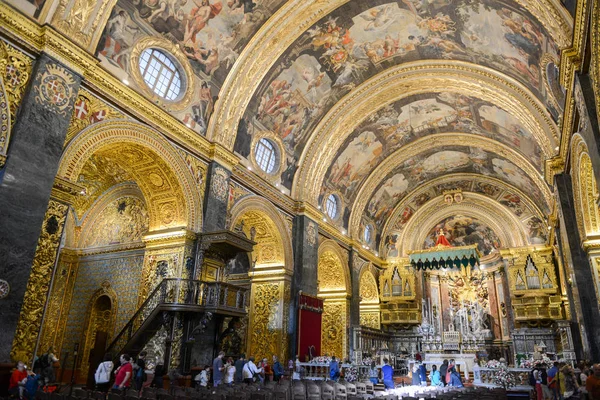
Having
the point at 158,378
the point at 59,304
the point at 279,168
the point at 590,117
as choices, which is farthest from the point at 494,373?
the point at 59,304

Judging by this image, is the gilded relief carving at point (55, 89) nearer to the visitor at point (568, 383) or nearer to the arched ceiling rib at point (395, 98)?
the arched ceiling rib at point (395, 98)

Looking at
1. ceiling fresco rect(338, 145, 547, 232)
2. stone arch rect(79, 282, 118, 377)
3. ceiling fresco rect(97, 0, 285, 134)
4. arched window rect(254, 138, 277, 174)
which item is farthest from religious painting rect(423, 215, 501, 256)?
stone arch rect(79, 282, 118, 377)

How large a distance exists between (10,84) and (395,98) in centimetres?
1434

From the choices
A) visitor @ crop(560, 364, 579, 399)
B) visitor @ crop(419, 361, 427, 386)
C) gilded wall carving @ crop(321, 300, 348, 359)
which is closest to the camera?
visitor @ crop(560, 364, 579, 399)

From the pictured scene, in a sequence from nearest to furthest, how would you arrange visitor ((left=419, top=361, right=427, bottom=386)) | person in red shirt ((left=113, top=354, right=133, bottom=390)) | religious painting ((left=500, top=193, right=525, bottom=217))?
person in red shirt ((left=113, top=354, right=133, bottom=390)) < visitor ((left=419, top=361, right=427, bottom=386)) < religious painting ((left=500, top=193, right=525, bottom=217))

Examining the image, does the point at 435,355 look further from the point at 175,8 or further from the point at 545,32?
the point at 175,8

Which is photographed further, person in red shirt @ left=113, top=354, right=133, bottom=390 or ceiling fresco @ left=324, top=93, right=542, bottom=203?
ceiling fresco @ left=324, top=93, right=542, bottom=203

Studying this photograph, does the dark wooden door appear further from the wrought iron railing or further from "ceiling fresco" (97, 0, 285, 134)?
"ceiling fresco" (97, 0, 285, 134)

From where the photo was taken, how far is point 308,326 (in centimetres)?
1617

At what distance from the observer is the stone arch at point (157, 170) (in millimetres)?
10633

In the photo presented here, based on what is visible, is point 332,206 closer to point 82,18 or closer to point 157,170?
point 157,170

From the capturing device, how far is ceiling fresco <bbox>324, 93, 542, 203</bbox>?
58.9 ft

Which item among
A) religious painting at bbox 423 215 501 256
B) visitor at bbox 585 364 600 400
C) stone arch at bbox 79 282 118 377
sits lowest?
visitor at bbox 585 364 600 400

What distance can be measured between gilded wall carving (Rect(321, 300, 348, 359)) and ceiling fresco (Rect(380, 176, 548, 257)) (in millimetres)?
5375
